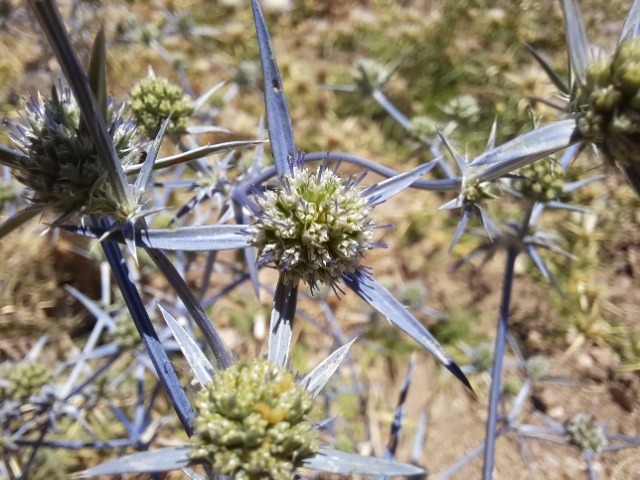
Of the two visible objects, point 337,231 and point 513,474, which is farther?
point 513,474

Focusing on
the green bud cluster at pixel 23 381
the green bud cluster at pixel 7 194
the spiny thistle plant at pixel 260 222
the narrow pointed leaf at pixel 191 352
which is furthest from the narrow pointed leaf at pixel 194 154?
the green bud cluster at pixel 7 194

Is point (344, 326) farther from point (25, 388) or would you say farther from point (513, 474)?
point (25, 388)

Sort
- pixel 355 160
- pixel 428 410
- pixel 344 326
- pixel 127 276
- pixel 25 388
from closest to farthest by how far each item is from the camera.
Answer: pixel 127 276 → pixel 355 160 → pixel 25 388 → pixel 428 410 → pixel 344 326

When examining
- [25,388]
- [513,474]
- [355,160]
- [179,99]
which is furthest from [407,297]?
[25,388]

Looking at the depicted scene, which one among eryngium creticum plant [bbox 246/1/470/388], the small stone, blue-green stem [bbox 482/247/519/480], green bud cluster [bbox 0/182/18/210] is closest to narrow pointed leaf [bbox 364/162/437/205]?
eryngium creticum plant [bbox 246/1/470/388]

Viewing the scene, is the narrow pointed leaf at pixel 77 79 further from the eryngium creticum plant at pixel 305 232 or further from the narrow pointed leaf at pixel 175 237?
the eryngium creticum plant at pixel 305 232

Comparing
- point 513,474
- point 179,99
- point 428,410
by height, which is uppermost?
point 179,99

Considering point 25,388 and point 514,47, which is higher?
point 514,47
